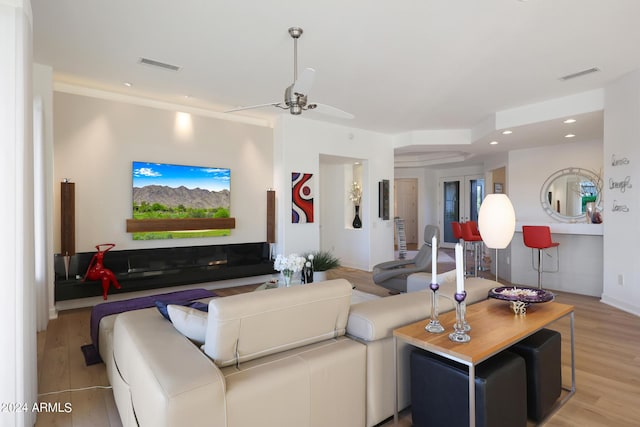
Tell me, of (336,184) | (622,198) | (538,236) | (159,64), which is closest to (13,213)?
(159,64)

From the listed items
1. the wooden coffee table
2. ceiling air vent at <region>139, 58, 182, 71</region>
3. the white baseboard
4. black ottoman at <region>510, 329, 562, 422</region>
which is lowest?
the white baseboard

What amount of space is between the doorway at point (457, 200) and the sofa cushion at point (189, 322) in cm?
954

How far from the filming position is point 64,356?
3129 millimetres

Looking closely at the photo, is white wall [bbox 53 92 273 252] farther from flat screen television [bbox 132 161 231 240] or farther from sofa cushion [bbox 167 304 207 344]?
sofa cushion [bbox 167 304 207 344]

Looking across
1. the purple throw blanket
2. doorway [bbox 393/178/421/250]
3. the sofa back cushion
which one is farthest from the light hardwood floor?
doorway [bbox 393/178/421/250]

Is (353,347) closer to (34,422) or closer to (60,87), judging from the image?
(34,422)

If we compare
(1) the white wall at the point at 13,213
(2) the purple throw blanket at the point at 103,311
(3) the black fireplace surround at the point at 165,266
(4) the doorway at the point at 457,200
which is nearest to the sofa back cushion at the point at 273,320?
(1) the white wall at the point at 13,213

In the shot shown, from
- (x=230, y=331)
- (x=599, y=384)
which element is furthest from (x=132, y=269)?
(x=599, y=384)

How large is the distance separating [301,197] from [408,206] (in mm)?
6194

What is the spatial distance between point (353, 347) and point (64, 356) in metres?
2.78

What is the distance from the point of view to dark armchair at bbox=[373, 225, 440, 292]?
4852 mm

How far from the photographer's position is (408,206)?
11.6 metres

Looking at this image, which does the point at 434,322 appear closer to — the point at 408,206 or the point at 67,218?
the point at 67,218

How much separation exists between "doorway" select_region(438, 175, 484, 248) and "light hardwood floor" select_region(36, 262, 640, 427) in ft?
20.3
